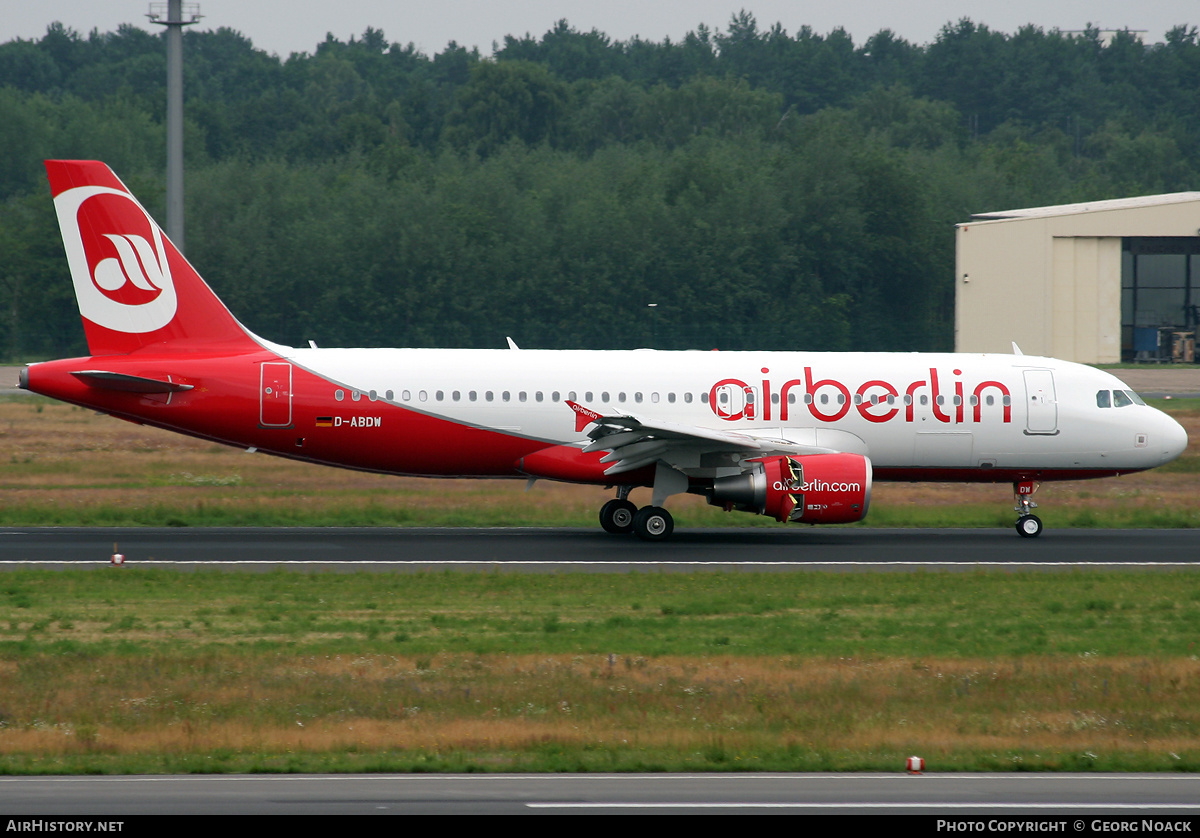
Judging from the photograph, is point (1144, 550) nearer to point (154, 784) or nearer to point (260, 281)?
point (154, 784)

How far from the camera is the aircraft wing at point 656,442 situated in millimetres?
24766

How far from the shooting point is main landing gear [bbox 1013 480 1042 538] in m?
27.3

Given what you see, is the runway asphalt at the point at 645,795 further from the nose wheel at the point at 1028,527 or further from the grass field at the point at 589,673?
the nose wheel at the point at 1028,527

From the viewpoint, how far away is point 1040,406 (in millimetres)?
27484

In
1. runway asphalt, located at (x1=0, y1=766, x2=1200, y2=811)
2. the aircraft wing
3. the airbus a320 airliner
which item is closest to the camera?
runway asphalt, located at (x1=0, y1=766, x2=1200, y2=811)

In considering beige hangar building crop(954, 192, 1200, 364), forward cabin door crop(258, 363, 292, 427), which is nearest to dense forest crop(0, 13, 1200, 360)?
beige hangar building crop(954, 192, 1200, 364)

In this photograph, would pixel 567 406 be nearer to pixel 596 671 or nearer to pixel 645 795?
pixel 596 671

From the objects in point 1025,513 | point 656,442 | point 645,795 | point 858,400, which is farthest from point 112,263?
point 645,795

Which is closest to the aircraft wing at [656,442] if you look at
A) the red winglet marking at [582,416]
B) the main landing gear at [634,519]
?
the red winglet marking at [582,416]

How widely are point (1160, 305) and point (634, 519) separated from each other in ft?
180

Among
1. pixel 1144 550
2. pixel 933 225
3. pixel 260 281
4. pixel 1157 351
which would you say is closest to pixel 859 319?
pixel 933 225

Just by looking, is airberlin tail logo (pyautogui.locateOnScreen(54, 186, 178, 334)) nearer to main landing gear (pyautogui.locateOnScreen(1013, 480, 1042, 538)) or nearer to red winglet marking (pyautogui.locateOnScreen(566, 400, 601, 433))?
red winglet marking (pyautogui.locateOnScreen(566, 400, 601, 433))

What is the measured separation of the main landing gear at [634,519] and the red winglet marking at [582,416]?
1.59m

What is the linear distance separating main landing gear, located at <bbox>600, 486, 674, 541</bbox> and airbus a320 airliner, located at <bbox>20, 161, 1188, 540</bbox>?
0.04 metres
